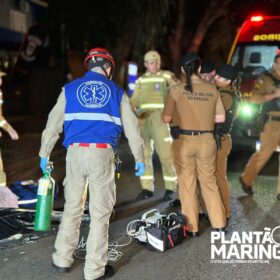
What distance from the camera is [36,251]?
16.4ft

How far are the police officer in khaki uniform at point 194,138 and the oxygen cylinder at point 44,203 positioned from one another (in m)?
1.34

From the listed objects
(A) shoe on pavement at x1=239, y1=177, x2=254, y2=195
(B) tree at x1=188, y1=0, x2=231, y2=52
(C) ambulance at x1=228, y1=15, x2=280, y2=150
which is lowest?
(A) shoe on pavement at x1=239, y1=177, x2=254, y2=195

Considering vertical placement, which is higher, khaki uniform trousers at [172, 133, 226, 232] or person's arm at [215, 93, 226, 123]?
person's arm at [215, 93, 226, 123]

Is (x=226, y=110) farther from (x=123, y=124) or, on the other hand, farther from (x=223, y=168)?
(x=123, y=124)

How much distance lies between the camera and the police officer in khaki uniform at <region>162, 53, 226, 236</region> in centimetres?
525

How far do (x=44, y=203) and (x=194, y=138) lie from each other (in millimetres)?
1622

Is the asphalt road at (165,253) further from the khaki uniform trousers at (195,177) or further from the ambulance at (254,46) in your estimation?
the ambulance at (254,46)

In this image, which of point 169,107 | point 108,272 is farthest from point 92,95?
point 108,272

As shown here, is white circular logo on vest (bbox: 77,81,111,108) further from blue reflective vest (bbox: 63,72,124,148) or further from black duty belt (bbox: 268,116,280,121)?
black duty belt (bbox: 268,116,280,121)

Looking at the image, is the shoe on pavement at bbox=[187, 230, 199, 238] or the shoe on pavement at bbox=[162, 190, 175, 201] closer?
the shoe on pavement at bbox=[187, 230, 199, 238]

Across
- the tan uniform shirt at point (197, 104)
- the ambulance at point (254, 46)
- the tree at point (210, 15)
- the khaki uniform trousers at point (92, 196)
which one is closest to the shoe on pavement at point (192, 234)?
the tan uniform shirt at point (197, 104)

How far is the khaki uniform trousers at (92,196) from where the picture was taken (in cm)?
427

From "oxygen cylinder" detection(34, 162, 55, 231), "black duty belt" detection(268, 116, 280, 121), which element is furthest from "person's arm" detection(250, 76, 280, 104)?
"oxygen cylinder" detection(34, 162, 55, 231)

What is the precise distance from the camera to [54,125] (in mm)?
4406
